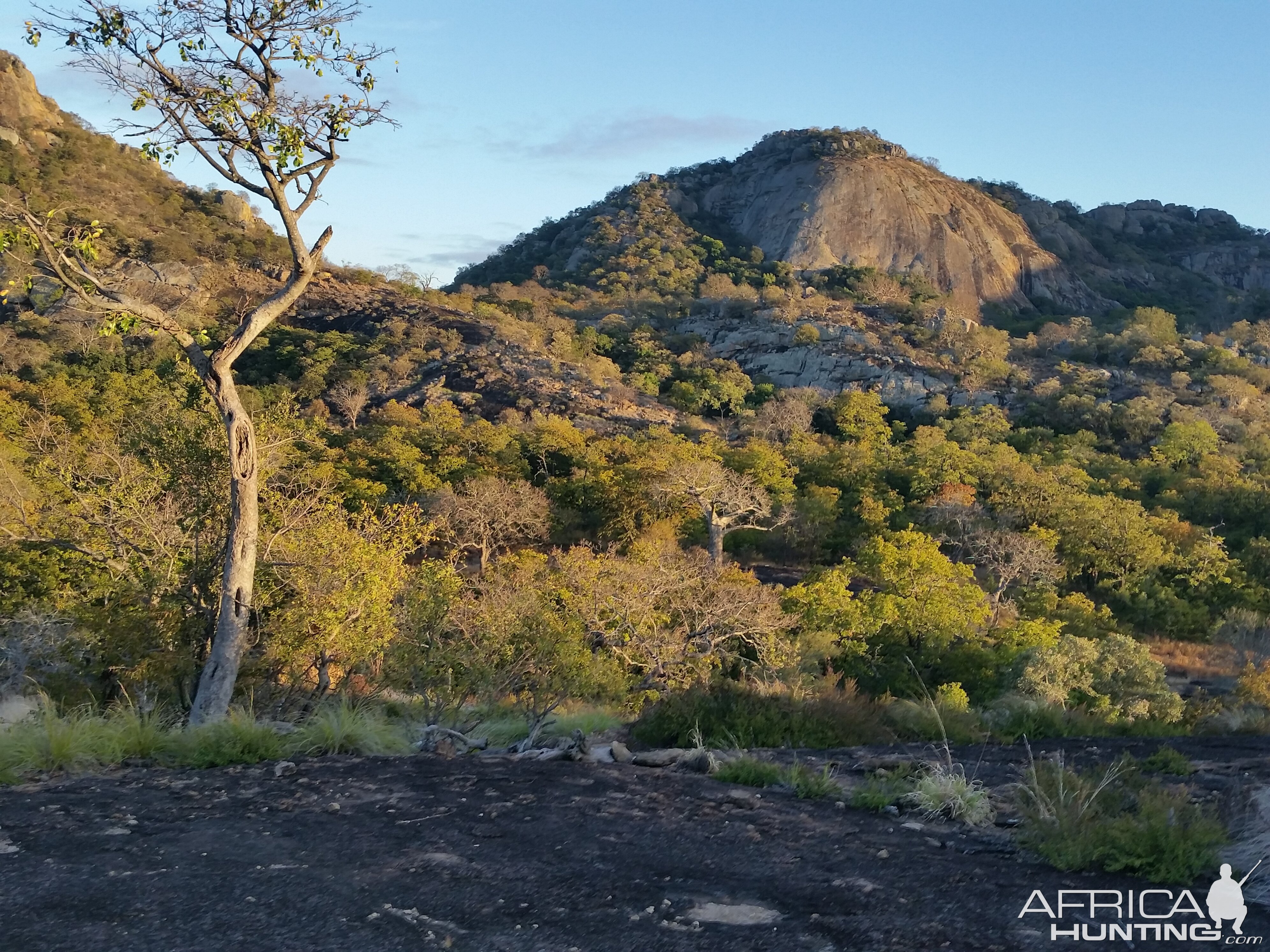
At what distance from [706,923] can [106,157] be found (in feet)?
274

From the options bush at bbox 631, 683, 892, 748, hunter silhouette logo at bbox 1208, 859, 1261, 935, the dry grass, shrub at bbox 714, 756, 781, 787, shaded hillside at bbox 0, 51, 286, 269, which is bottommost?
the dry grass

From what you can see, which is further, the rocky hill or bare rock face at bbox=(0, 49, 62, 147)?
the rocky hill

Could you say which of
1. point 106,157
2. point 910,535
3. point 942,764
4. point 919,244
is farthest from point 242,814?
point 919,244

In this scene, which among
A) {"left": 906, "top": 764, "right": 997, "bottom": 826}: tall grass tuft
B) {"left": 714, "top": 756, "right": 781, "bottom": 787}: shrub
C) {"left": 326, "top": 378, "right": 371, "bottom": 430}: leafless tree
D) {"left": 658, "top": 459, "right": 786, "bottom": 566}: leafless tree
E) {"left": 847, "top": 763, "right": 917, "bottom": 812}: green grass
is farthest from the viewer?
{"left": 326, "top": 378, "right": 371, "bottom": 430}: leafless tree

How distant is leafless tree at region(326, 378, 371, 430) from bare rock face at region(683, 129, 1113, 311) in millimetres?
57572

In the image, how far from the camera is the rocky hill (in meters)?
95.4

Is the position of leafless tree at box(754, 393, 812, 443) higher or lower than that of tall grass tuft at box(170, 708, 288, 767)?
higher

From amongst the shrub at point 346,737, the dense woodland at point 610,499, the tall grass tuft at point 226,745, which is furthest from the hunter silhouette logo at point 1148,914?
the tall grass tuft at point 226,745

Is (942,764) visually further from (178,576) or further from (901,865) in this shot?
(178,576)

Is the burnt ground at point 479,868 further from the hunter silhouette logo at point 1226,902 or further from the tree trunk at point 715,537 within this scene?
the tree trunk at point 715,537

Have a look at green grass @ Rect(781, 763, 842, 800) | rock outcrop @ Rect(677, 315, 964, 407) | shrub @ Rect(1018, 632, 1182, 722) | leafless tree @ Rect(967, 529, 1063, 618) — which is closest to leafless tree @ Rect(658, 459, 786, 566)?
leafless tree @ Rect(967, 529, 1063, 618)

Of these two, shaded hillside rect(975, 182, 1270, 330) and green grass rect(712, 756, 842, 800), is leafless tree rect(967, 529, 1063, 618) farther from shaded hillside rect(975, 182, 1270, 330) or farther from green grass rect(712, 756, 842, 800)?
shaded hillside rect(975, 182, 1270, 330)

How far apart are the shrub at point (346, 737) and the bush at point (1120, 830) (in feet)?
13.5

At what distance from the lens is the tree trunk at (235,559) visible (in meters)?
6.91
